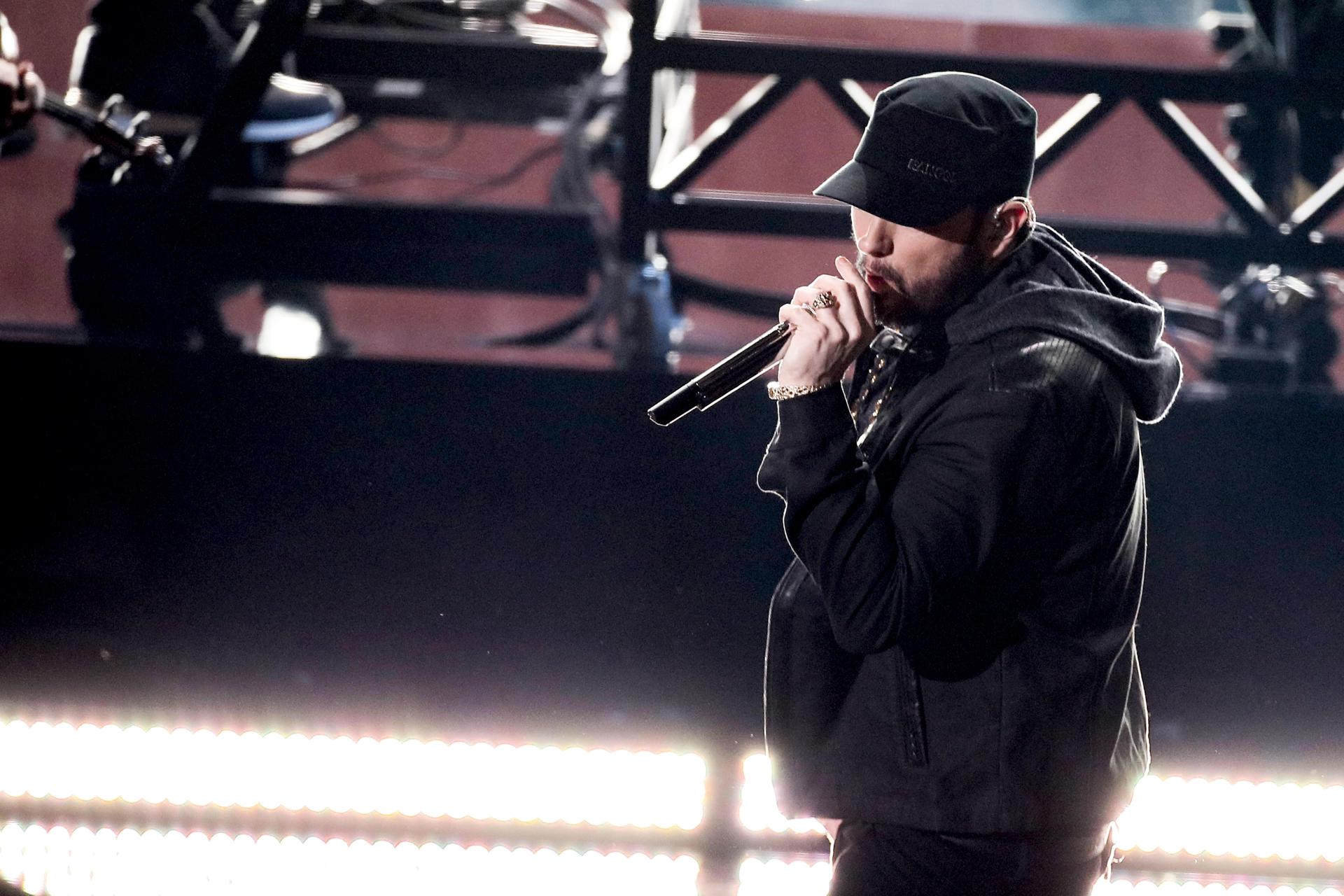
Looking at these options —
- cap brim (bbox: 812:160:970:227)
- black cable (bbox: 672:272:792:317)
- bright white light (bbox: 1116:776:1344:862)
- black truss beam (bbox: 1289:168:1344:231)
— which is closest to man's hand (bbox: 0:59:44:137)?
black cable (bbox: 672:272:792:317)

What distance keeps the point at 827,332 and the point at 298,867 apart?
1.29m

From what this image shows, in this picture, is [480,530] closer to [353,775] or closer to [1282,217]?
[353,775]

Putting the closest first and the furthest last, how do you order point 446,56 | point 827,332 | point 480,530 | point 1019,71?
1. point 827,332
2. point 480,530
3. point 1019,71
4. point 446,56

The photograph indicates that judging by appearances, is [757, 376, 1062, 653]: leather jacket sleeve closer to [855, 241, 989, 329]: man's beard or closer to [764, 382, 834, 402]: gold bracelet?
[764, 382, 834, 402]: gold bracelet

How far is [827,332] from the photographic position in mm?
1091

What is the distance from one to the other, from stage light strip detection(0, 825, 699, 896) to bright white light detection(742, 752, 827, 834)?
10 cm

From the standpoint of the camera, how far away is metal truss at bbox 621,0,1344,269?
254 centimetres

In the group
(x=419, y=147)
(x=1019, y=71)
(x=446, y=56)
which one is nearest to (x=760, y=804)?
(x=1019, y=71)

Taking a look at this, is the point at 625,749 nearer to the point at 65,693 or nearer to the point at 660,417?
the point at 65,693

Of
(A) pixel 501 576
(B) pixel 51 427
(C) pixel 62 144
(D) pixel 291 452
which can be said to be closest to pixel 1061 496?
(A) pixel 501 576

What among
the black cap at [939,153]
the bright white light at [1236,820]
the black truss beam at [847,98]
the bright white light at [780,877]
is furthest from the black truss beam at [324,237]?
the black cap at [939,153]

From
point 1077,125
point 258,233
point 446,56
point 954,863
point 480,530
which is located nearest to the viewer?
point 954,863

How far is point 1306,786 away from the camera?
80.4 inches

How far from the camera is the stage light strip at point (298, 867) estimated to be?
196 centimetres
